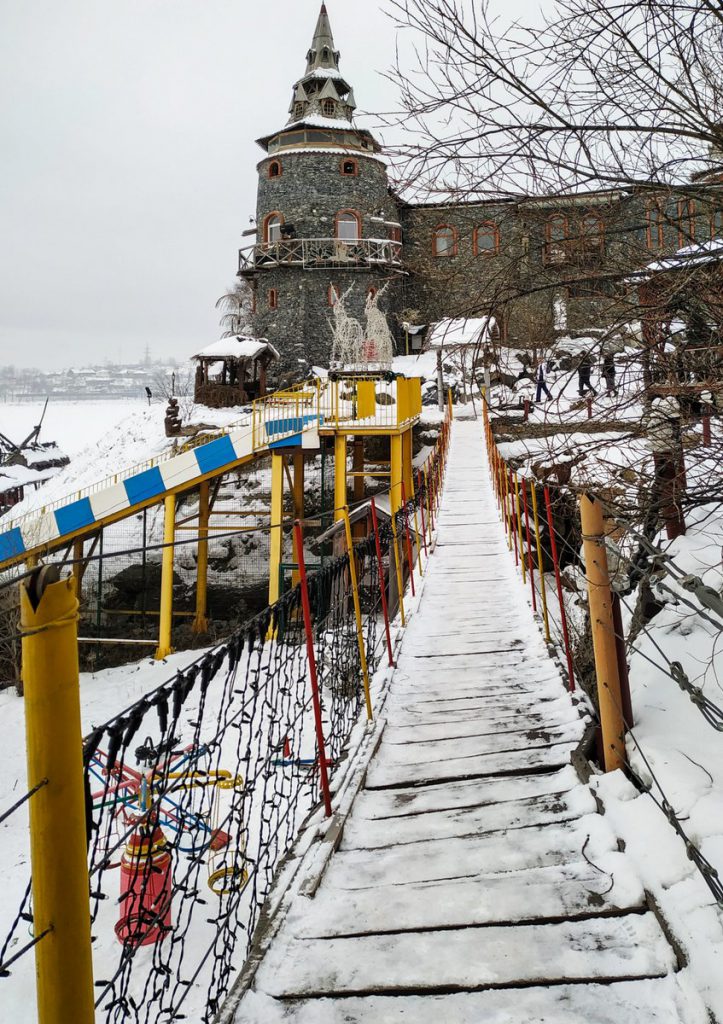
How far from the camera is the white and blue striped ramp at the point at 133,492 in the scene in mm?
14820

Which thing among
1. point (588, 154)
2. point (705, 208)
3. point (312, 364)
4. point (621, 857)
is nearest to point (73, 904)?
point (621, 857)

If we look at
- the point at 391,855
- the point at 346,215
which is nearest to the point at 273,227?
the point at 346,215

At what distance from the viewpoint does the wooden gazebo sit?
2730 centimetres

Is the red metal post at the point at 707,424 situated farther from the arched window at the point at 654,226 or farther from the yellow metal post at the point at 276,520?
the yellow metal post at the point at 276,520

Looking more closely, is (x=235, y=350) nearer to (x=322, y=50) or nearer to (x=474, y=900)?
(x=322, y=50)

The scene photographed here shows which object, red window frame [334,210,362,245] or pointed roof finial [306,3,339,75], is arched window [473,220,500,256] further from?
pointed roof finial [306,3,339,75]

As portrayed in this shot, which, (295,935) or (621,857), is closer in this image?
(295,935)

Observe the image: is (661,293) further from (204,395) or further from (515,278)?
(204,395)

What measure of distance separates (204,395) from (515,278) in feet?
82.8

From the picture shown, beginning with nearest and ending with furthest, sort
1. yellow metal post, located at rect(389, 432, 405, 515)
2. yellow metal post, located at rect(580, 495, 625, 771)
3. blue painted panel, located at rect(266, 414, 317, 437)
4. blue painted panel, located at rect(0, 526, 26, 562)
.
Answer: yellow metal post, located at rect(580, 495, 625, 771), blue painted panel, located at rect(0, 526, 26, 562), blue painted panel, located at rect(266, 414, 317, 437), yellow metal post, located at rect(389, 432, 405, 515)

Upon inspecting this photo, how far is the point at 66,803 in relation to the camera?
4.72 feet

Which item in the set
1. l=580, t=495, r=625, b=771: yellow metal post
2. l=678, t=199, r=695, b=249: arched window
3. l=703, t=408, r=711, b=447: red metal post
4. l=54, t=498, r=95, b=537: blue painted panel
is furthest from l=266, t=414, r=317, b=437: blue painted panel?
l=580, t=495, r=625, b=771: yellow metal post

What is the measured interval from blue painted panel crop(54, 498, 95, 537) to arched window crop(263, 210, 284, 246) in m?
22.6

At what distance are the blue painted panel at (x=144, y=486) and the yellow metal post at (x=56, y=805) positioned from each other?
1407 cm
